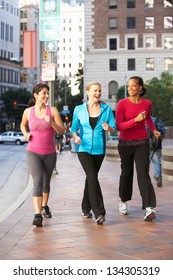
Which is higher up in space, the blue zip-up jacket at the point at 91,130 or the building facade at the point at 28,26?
the building facade at the point at 28,26

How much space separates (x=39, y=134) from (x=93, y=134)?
69 cm

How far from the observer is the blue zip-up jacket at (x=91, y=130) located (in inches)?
302

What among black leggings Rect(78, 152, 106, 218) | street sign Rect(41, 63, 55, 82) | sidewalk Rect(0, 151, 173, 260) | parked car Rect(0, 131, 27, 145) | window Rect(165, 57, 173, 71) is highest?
→ window Rect(165, 57, 173, 71)

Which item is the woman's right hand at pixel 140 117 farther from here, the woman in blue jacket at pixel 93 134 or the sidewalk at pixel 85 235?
the sidewalk at pixel 85 235

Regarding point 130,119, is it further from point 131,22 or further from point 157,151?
point 131,22

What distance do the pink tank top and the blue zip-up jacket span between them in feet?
1.13

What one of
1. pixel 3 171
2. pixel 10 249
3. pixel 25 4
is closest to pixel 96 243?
pixel 10 249

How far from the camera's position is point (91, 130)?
25.2 ft

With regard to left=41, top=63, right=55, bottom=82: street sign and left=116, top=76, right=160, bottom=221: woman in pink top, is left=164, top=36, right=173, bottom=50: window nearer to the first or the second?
left=41, top=63, right=55, bottom=82: street sign

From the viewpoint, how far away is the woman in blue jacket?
25.2ft

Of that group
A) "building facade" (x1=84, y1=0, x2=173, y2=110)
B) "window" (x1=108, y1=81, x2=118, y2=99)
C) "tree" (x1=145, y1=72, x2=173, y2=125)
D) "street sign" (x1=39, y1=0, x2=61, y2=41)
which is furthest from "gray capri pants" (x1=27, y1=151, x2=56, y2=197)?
"window" (x1=108, y1=81, x2=118, y2=99)

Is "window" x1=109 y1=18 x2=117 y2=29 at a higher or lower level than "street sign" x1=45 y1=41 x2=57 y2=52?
higher

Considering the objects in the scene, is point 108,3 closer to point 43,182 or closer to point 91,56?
point 91,56

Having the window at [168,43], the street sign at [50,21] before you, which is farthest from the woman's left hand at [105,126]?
the window at [168,43]
